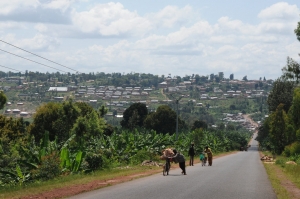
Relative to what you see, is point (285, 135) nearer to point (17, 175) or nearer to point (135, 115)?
point (135, 115)

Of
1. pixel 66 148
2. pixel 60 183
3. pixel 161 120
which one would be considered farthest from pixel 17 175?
pixel 161 120

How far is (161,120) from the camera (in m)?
116

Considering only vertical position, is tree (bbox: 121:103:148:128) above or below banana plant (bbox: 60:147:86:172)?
below

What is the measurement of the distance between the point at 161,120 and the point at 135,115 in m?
6.77

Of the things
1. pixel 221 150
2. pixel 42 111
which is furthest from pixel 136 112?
pixel 42 111

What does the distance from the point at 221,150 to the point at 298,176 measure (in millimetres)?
71839

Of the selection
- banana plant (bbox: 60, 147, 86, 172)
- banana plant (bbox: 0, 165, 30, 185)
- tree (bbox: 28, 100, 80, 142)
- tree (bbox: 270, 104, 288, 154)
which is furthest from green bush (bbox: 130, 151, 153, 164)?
tree (bbox: 270, 104, 288, 154)

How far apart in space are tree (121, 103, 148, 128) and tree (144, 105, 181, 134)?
3.28m

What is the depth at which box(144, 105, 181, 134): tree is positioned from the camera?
115812mm

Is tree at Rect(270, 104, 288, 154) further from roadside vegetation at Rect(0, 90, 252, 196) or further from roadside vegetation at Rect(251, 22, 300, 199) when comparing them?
roadside vegetation at Rect(0, 90, 252, 196)

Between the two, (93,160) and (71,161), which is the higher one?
(71,161)

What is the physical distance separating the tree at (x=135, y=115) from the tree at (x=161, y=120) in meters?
3.28

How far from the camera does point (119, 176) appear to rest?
3142cm

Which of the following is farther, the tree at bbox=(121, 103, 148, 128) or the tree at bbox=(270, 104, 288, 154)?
the tree at bbox=(121, 103, 148, 128)
